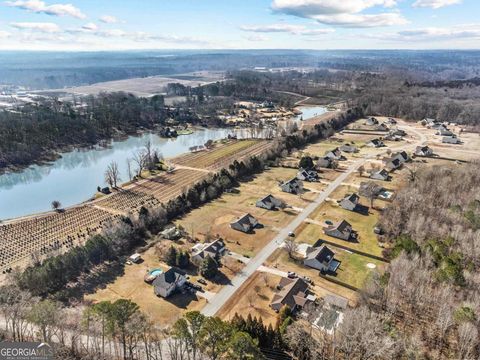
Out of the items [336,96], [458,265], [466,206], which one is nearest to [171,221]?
[458,265]

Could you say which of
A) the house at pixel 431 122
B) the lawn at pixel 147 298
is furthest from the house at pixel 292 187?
the house at pixel 431 122

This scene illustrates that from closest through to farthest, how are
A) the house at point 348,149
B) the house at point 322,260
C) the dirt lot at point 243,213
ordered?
the house at point 322,260
the dirt lot at point 243,213
the house at point 348,149

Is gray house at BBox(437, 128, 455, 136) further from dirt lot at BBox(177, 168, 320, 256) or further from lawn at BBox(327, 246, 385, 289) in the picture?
lawn at BBox(327, 246, 385, 289)

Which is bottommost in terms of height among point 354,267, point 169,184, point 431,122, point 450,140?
point 169,184

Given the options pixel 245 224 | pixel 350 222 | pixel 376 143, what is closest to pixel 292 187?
pixel 350 222

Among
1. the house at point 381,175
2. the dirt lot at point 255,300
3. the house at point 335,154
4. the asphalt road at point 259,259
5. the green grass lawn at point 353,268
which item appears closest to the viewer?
the dirt lot at point 255,300

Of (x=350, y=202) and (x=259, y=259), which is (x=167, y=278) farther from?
(x=350, y=202)

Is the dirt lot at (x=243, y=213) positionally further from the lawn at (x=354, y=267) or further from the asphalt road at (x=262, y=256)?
the lawn at (x=354, y=267)

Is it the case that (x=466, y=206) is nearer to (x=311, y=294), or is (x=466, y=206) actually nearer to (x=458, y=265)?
(x=458, y=265)
